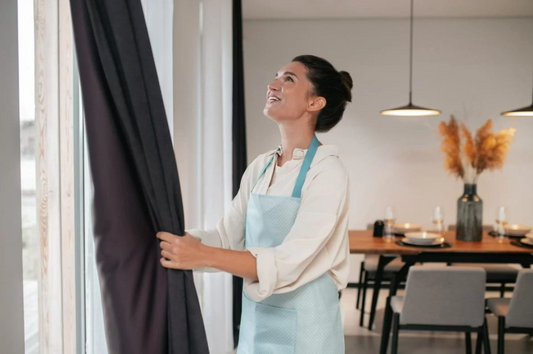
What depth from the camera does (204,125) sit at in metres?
2.76

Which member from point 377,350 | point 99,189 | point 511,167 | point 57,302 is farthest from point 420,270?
point 511,167

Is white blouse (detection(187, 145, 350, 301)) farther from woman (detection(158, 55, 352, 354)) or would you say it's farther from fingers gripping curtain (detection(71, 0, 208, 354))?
fingers gripping curtain (detection(71, 0, 208, 354))

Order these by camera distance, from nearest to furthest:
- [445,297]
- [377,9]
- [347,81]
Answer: [347,81] < [445,297] < [377,9]

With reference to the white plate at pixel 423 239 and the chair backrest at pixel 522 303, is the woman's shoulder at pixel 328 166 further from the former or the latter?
the white plate at pixel 423 239

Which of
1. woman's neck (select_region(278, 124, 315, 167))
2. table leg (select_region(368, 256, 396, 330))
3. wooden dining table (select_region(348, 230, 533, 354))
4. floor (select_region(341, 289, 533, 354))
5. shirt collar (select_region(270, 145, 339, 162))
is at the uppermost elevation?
woman's neck (select_region(278, 124, 315, 167))

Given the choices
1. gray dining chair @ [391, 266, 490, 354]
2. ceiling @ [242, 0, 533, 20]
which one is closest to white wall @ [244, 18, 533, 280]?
ceiling @ [242, 0, 533, 20]

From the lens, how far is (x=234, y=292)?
12.3 ft

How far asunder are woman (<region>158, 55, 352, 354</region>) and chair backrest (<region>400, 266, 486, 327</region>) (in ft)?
4.47

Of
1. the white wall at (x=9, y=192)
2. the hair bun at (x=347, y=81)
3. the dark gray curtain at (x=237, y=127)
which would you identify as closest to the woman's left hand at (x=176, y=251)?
the white wall at (x=9, y=192)

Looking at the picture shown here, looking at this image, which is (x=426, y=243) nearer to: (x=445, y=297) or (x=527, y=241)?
(x=445, y=297)

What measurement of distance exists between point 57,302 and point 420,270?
1969 mm

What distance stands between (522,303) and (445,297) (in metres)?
0.48

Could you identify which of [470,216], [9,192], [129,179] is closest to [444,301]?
[470,216]

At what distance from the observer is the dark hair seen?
5.04ft
